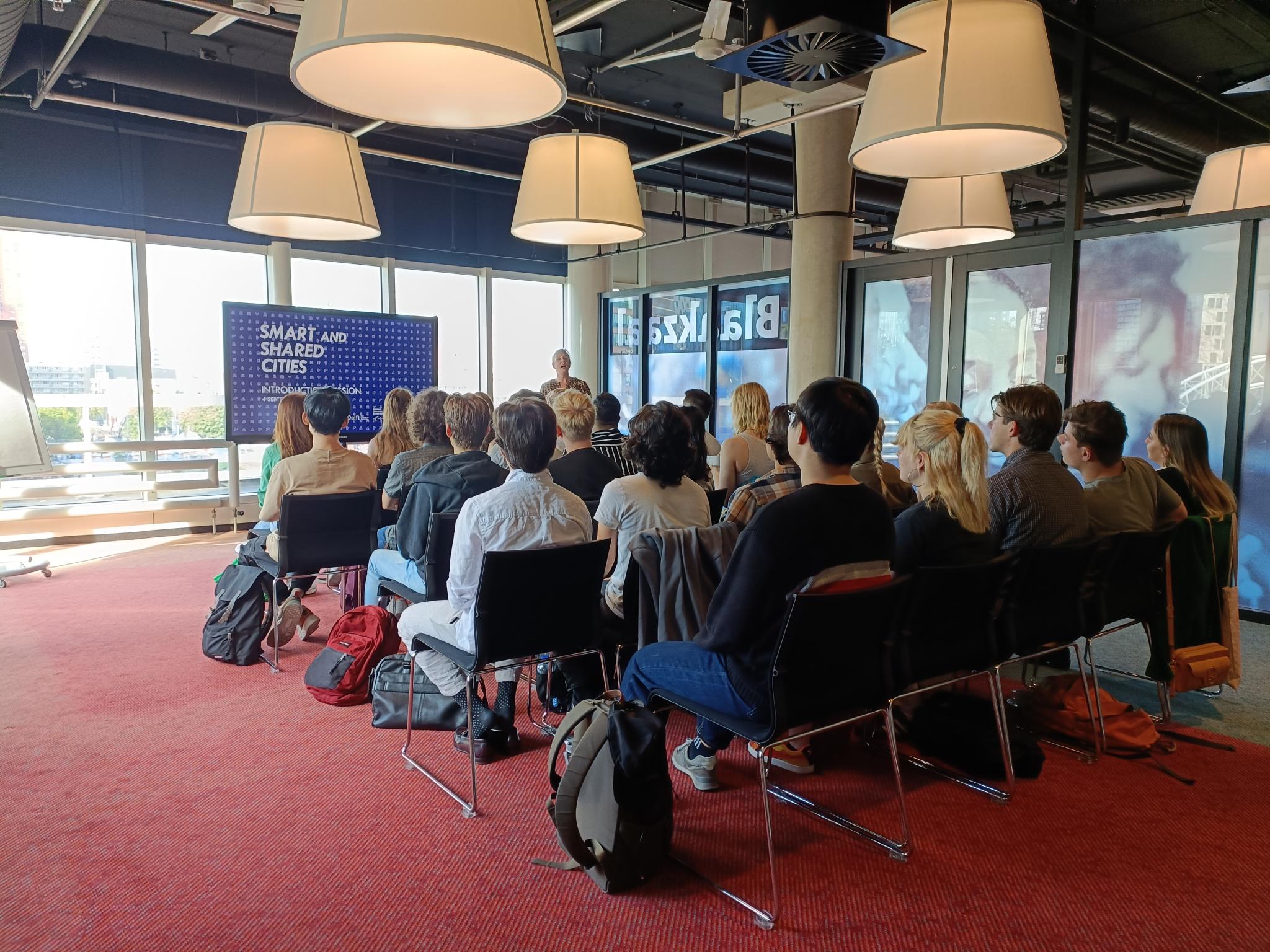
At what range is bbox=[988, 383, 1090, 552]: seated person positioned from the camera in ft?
10.1

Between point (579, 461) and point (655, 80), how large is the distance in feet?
17.0

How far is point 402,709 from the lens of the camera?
3.38m

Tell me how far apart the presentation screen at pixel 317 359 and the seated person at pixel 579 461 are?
363cm

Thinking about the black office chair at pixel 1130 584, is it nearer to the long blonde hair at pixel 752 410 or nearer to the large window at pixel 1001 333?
the long blonde hair at pixel 752 410

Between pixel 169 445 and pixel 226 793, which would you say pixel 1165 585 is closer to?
pixel 226 793

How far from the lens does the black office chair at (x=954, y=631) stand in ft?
8.07

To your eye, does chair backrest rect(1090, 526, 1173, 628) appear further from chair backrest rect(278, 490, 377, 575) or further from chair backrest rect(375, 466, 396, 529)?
chair backrest rect(278, 490, 377, 575)

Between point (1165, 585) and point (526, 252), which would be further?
point (526, 252)

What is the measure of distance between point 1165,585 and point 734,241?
1044 centimetres

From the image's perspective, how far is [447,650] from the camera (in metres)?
2.76

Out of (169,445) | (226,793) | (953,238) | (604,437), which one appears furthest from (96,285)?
(953,238)

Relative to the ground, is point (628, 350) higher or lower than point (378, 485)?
higher

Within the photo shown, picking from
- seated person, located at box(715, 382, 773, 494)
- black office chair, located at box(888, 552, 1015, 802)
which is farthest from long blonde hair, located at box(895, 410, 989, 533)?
seated person, located at box(715, 382, 773, 494)

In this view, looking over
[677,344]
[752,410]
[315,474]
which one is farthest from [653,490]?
[677,344]
